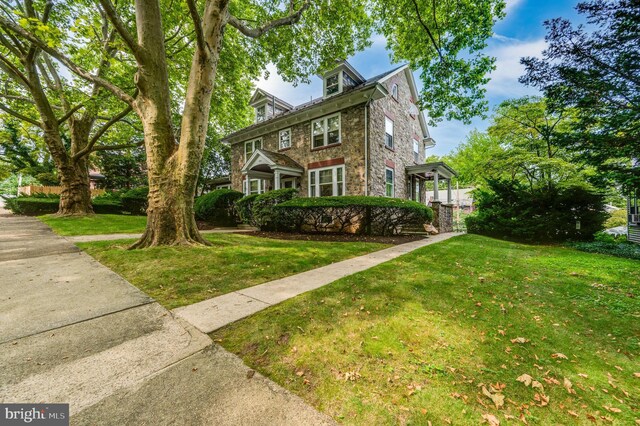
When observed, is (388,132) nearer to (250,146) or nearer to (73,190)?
(250,146)

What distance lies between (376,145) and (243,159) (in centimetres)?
1015

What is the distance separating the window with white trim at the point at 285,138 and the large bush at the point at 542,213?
36.8 ft

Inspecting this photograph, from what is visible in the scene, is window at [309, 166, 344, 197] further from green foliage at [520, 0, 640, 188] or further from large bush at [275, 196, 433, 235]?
green foliage at [520, 0, 640, 188]

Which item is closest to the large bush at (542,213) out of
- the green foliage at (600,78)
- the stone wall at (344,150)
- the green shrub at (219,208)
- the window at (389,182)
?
the green foliage at (600,78)

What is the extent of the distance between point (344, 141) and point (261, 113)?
854 cm

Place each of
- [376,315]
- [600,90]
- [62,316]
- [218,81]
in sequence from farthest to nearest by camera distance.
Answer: [218,81]
[600,90]
[376,315]
[62,316]

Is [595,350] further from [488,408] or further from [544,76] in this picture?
[544,76]

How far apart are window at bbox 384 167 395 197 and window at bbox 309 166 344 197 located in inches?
104

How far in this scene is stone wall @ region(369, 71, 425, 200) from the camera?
12203mm

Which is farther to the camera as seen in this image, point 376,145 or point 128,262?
point 376,145

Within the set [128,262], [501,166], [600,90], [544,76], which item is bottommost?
[128,262]

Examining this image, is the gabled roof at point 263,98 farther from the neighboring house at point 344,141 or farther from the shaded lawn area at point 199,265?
the shaded lawn area at point 199,265

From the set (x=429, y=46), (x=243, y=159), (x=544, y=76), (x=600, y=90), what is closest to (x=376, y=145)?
(x=429, y=46)

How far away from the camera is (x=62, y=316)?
8.30ft
